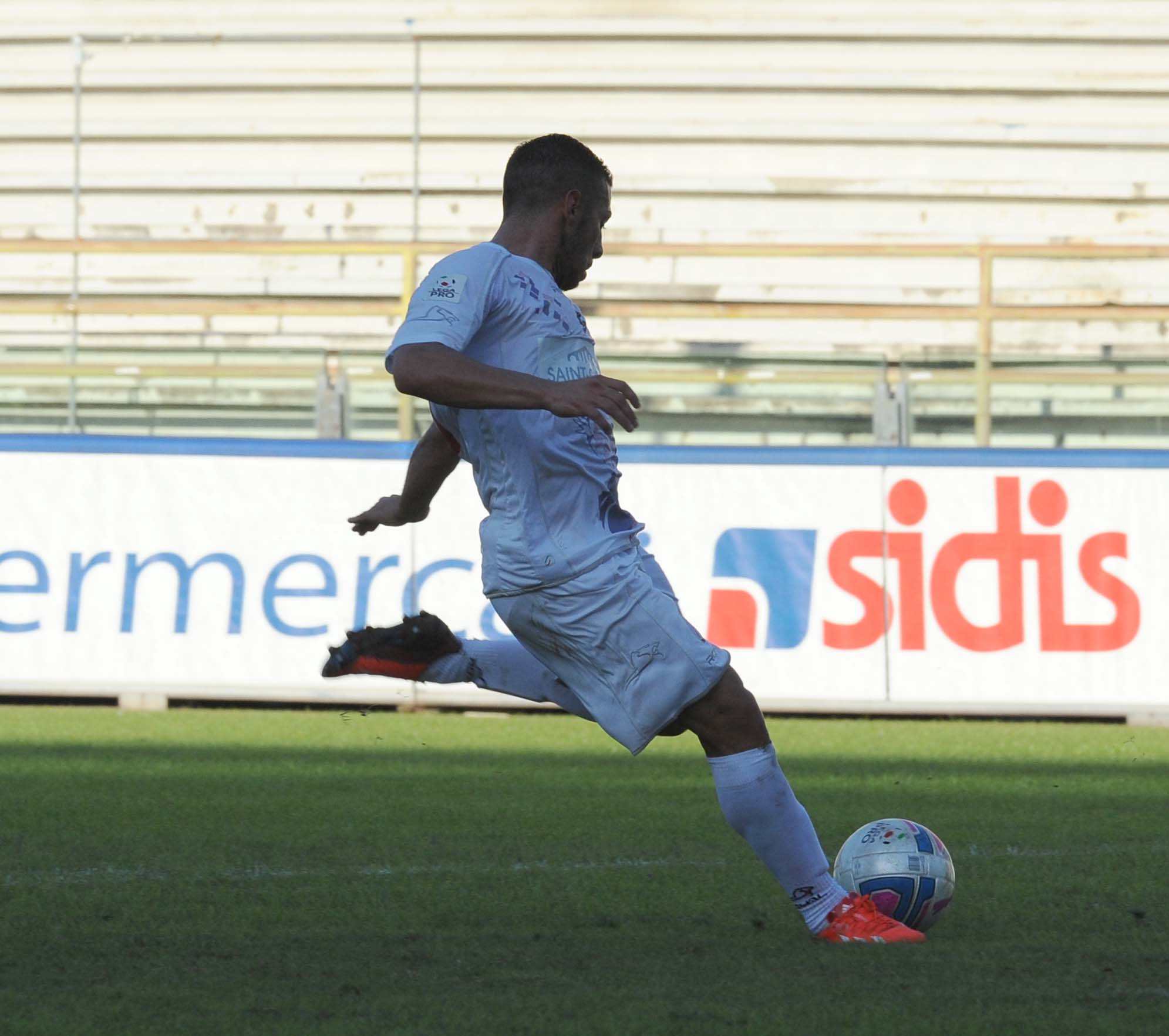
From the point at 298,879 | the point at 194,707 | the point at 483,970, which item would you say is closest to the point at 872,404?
the point at 194,707

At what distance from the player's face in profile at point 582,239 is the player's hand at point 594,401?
544 millimetres

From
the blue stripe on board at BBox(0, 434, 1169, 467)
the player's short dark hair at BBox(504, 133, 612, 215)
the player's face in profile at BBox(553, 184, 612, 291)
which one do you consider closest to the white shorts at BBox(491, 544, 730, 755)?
the player's face in profile at BBox(553, 184, 612, 291)

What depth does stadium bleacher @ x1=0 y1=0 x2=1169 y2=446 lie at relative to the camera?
49.0 feet

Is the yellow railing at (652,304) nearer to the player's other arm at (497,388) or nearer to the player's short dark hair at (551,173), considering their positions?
the player's short dark hair at (551,173)

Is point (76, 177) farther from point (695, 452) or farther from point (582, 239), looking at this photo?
point (582, 239)

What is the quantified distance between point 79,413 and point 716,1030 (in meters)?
9.84

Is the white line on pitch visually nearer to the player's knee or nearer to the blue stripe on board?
the player's knee

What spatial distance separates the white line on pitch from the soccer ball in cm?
82

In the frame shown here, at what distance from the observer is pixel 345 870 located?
4.98 metres

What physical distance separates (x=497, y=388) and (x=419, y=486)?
901mm

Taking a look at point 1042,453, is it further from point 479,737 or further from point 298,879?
point 298,879

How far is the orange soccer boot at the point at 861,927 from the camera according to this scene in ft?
13.1

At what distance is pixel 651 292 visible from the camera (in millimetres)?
14930

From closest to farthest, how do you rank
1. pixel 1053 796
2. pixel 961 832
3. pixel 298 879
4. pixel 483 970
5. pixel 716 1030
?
pixel 716 1030 → pixel 483 970 → pixel 298 879 → pixel 961 832 → pixel 1053 796
